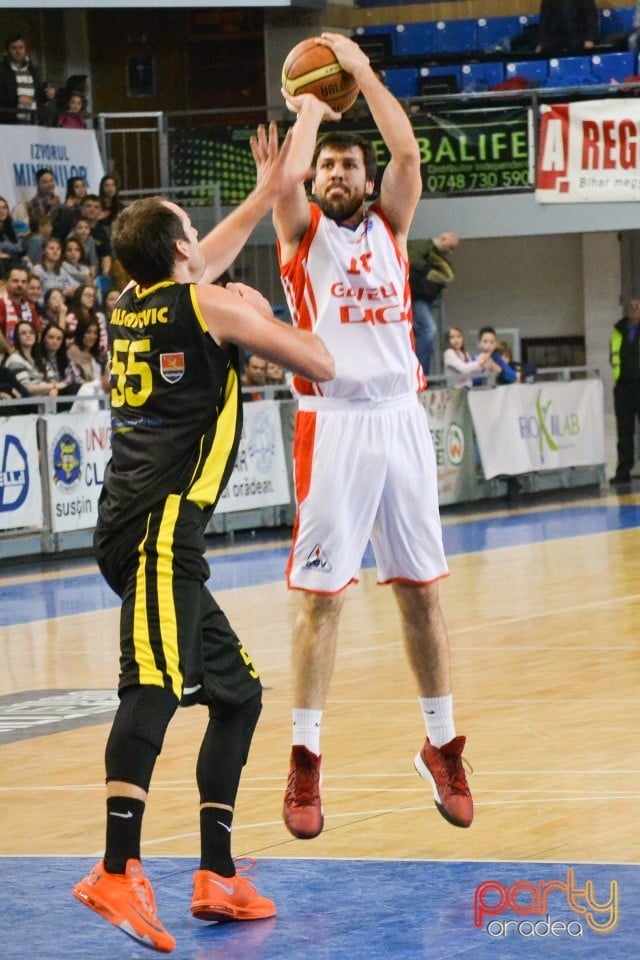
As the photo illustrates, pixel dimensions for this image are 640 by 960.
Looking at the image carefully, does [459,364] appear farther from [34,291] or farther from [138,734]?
[138,734]

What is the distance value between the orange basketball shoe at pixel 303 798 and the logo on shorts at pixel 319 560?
1.89 feet

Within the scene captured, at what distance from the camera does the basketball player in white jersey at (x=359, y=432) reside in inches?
228

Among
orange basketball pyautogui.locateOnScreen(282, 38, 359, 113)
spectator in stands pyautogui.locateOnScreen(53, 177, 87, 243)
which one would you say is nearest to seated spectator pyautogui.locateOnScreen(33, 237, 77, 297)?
spectator in stands pyautogui.locateOnScreen(53, 177, 87, 243)

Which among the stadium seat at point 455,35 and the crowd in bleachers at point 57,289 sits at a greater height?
the stadium seat at point 455,35

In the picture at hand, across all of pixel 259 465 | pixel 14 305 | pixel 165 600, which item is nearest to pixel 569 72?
pixel 259 465

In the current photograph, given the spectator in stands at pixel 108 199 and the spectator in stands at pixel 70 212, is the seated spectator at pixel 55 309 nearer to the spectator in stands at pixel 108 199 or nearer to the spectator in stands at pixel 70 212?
the spectator in stands at pixel 70 212

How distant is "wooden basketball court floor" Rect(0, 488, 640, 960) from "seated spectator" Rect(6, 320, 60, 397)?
12.3 feet

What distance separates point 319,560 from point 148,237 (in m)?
1.51

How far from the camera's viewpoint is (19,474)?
1502 cm

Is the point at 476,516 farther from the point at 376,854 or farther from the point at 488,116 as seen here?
the point at 376,854

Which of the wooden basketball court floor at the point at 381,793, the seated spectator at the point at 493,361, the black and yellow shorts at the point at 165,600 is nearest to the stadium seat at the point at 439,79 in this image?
the seated spectator at the point at 493,361

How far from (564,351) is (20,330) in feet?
36.9

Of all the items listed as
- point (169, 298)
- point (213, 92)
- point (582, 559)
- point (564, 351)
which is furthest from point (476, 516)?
point (169, 298)

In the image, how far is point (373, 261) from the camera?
→ 590 cm
